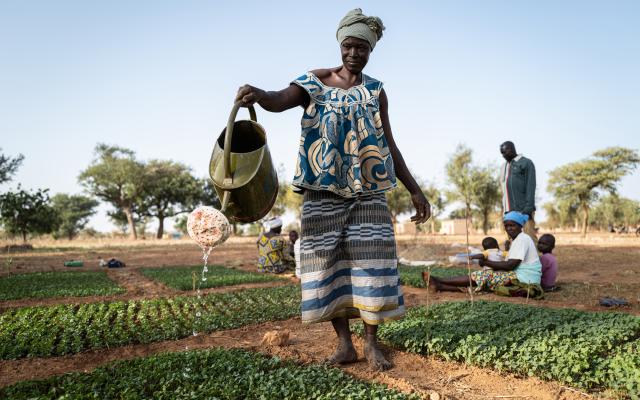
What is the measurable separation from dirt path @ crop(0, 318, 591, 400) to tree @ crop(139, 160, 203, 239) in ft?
131

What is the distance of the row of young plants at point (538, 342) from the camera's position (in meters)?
2.75

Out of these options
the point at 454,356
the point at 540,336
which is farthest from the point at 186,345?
the point at 540,336

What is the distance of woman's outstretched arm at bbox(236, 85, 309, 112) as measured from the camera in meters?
2.77

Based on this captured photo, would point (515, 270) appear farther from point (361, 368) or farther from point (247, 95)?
point (247, 95)

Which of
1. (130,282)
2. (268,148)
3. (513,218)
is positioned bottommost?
(130,282)

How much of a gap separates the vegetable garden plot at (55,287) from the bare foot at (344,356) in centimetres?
491

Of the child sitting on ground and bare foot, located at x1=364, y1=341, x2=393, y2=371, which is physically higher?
the child sitting on ground

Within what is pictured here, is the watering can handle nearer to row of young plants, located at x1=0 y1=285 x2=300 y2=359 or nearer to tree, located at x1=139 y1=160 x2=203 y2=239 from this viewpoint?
row of young plants, located at x1=0 y1=285 x2=300 y2=359

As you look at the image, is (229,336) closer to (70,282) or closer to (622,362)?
(622,362)

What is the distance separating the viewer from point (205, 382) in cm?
266

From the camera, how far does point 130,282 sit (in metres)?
8.63

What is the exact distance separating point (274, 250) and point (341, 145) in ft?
21.8

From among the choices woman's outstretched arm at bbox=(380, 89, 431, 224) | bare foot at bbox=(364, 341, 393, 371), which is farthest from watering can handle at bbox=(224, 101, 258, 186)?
bare foot at bbox=(364, 341, 393, 371)

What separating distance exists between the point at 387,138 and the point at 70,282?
727cm
